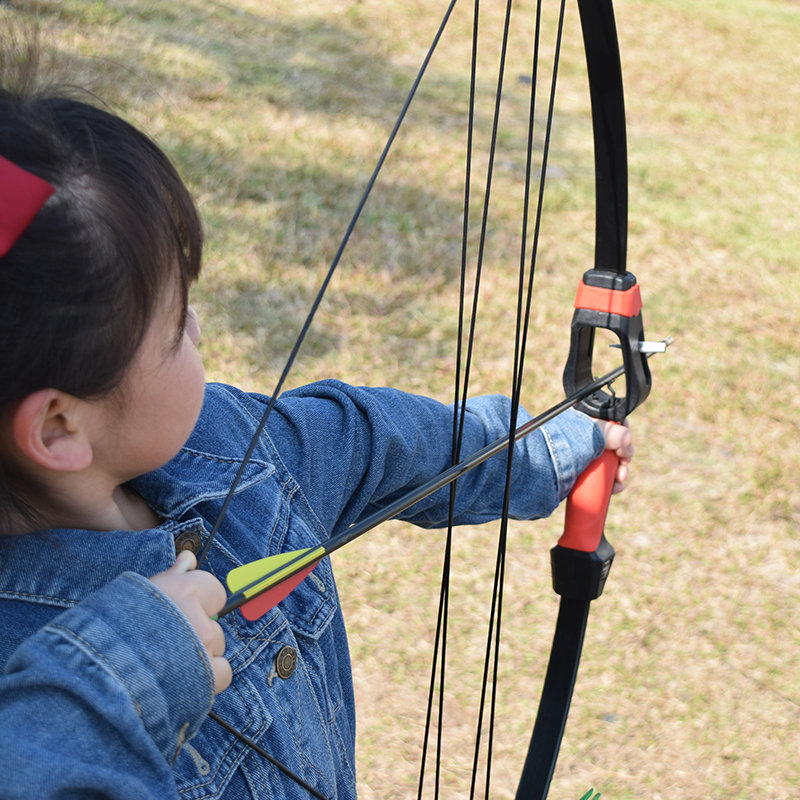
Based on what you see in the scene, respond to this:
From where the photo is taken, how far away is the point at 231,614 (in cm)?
74

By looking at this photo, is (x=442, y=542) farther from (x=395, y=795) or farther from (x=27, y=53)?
(x=27, y=53)

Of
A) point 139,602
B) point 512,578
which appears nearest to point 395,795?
point 512,578

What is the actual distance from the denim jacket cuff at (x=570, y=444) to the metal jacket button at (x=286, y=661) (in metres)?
0.37

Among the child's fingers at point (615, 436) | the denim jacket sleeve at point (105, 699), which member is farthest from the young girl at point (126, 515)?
the child's fingers at point (615, 436)

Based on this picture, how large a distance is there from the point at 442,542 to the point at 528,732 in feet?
1.43

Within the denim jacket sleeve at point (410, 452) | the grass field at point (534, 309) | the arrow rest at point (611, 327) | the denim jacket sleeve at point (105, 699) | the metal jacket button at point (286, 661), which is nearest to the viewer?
the denim jacket sleeve at point (105, 699)

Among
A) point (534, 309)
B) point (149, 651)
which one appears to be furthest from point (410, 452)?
point (534, 309)

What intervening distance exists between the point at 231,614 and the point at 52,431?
0.20 meters

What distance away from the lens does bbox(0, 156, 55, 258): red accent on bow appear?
560mm

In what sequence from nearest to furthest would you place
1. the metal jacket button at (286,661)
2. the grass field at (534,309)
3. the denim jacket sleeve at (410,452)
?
the metal jacket button at (286,661) < the denim jacket sleeve at (410,452) < the grass field at (534,309)

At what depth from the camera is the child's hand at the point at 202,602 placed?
624mm

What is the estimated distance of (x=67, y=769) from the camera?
1.77ft

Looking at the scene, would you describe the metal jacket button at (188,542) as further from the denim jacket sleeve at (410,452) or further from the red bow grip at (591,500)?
the red bow grip at (591,500)

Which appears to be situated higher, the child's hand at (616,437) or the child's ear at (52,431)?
the child's ear at (52,431)
